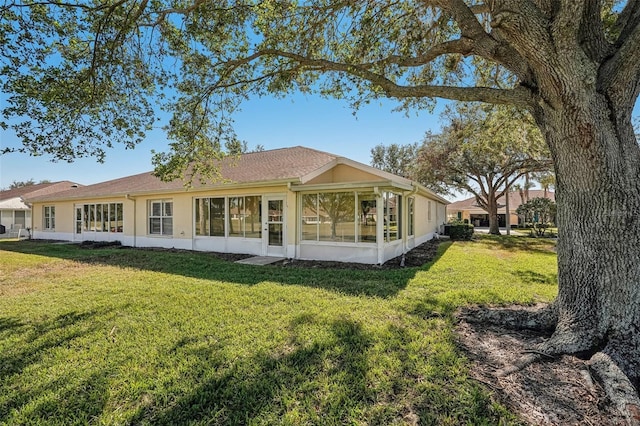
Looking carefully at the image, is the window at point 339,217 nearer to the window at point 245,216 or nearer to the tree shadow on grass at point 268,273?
the tree shadow on grass at point 268,273

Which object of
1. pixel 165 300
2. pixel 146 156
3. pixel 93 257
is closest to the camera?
pixel 165 300

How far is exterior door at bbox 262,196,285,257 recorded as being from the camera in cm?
1125

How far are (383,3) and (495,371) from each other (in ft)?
26.7

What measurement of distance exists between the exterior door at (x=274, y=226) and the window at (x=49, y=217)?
17.3 m

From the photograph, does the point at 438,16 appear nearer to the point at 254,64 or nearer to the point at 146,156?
the point at 254,64

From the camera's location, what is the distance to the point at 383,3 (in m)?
7.67

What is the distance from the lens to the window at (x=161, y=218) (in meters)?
14.2

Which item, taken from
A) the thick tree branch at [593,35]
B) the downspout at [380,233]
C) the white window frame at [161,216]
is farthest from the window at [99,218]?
the thick tree branch at [593,35]

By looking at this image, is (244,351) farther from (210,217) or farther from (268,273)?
(210,217)

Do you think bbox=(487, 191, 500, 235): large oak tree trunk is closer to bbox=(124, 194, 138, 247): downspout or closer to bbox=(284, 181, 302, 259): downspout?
bbox=(284, 181, 302, 259): downspout

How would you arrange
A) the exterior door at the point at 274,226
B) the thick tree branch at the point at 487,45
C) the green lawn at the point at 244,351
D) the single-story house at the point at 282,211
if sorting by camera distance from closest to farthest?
the green lawn at the point at 244,351 < the thick tree branch at the point at 487,45 < the single-story house at the point at 282,211 < the exterior door at the point at 274,226

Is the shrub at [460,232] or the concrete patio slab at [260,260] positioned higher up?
the shrub at [460,232]

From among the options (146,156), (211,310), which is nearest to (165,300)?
(211,310)

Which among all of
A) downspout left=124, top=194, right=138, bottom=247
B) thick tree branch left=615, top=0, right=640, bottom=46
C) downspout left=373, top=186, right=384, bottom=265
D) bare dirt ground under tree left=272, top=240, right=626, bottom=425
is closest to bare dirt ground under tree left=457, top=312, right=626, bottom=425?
bare dirt ground under tree left=272, top=240, right=626, bottom=425
